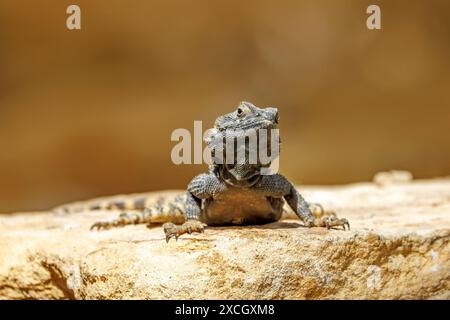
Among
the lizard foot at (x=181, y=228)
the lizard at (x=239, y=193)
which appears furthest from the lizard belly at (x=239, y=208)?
the lizard foot at (x=181, y=228)

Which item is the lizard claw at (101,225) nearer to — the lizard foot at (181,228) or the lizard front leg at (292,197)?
the lizard foot at (181,228)

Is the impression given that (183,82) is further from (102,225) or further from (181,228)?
(181,228)

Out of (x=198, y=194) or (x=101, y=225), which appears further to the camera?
(x=101, y=225)

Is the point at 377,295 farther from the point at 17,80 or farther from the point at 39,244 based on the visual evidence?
the point at 17,80

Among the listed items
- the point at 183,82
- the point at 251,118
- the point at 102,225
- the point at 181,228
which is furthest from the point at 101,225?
the point at 183,82

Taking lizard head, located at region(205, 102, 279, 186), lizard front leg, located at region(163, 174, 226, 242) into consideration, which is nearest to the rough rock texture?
lizard front leg, located at region(163, 174, 226, 242)
